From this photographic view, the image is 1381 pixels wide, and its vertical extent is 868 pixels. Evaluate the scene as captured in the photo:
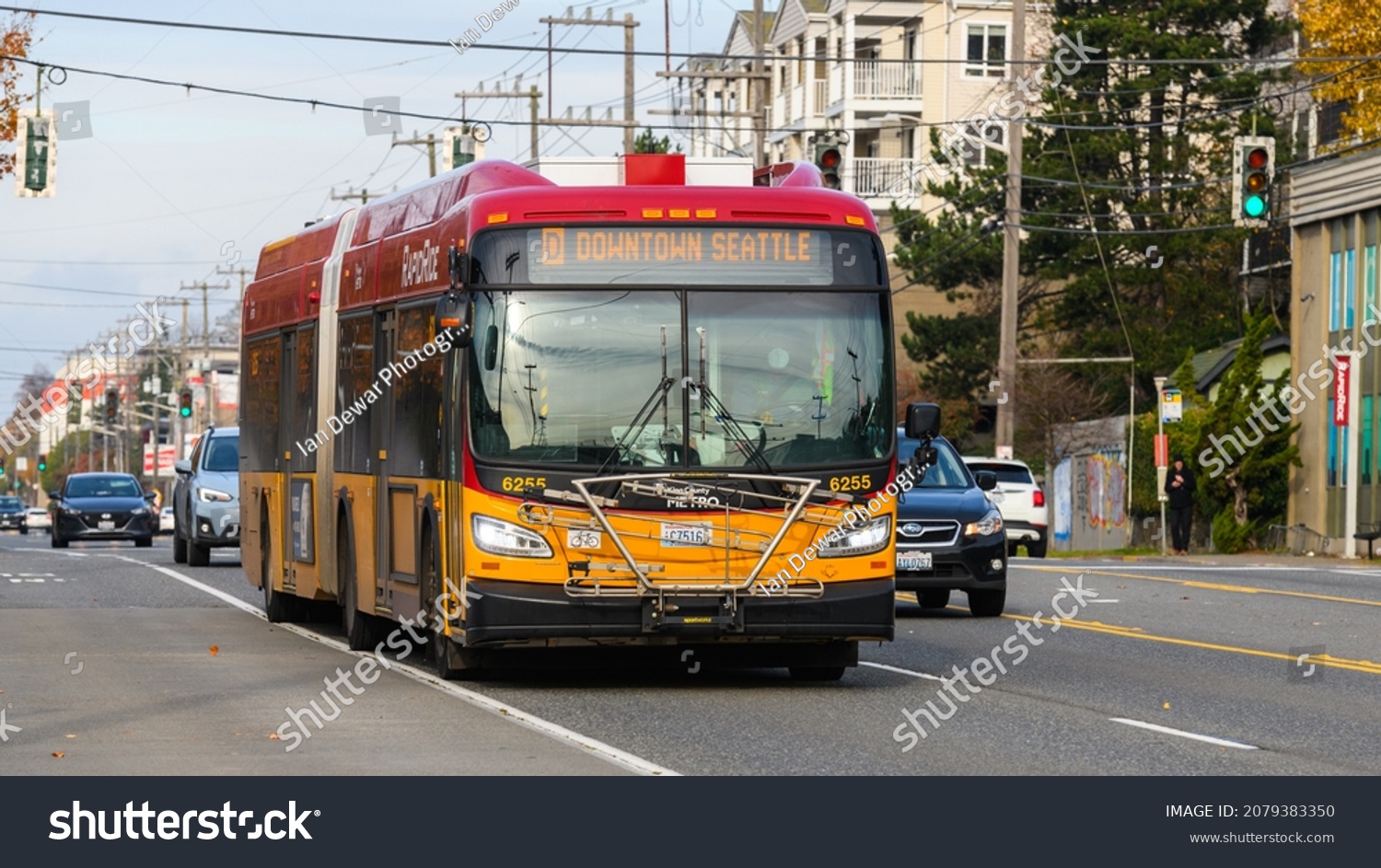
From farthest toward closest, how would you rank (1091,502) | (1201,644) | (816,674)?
1. (1091,502)
2. (1201,644)
3. (816,674)

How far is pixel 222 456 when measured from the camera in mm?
35469

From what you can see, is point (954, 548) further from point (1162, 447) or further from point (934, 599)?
point (1162, 447)

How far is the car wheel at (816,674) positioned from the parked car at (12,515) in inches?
3115

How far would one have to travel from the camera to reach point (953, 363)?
60.8 metres

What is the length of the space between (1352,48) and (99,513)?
1023 inches

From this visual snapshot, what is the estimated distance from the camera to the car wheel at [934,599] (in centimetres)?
2352

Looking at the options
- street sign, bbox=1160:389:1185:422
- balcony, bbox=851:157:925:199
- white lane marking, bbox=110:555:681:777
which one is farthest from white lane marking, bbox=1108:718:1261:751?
balcony, bbox=851:157:925:199

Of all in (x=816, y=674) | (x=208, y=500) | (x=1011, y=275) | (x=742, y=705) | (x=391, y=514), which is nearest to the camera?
(x=742, y=705)

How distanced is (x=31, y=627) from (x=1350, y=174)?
29.6m

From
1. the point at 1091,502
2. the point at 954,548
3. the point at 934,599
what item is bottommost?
the point at 1091,502

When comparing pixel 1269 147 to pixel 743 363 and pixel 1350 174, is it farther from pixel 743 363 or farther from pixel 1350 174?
pixel 743 363

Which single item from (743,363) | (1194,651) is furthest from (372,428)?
(1194,651)

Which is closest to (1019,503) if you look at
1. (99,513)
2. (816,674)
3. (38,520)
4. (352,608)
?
(99,513)

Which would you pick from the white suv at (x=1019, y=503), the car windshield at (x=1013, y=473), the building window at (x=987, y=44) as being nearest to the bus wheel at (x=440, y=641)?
the car windshield at (x=1013, y=473)
